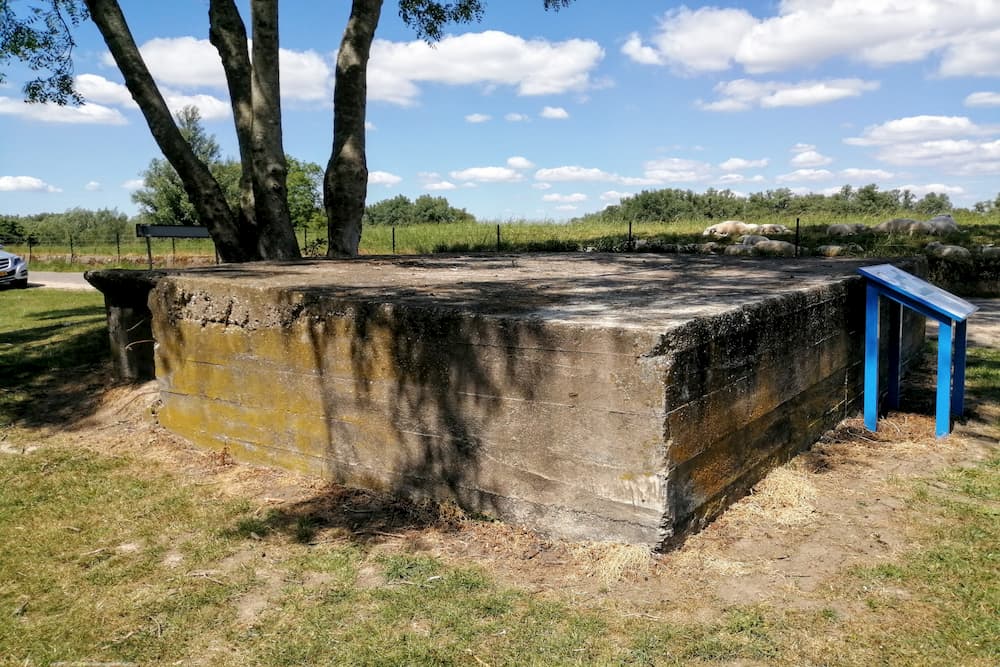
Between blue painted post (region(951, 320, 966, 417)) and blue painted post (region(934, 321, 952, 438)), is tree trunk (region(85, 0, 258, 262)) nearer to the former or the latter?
blue painted post (region(934, 321, 952, 438))

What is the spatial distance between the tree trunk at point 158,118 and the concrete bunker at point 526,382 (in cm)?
281

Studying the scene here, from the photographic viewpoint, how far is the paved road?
65.9 ft

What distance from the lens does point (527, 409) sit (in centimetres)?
397

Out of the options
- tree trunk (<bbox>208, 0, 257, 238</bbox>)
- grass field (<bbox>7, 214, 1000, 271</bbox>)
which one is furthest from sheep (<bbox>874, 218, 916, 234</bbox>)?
tree trunk (<bbox>208, 0, 257, 238</bbox>)

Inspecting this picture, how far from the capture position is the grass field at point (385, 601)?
3.03 metres

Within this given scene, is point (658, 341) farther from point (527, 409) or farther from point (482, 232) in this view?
point (482, 232)

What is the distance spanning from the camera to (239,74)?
9.31m

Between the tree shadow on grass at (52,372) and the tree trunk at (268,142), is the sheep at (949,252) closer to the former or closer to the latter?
the tree trunk at (268,142)

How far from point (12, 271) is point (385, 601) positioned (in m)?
20.1

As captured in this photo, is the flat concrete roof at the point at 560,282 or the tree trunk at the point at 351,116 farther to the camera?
the tree trunk at the point at 351,116

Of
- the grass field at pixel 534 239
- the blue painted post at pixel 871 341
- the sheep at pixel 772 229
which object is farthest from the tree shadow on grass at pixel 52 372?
the sheep at pixel 772 229

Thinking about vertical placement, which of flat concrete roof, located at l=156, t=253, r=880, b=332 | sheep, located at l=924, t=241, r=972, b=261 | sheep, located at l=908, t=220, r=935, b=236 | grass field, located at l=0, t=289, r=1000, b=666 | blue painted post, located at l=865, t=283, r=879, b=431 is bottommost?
grass field, located at l=0, t=289, r=1000, b=666

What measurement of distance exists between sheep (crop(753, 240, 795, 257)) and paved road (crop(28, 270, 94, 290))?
607 inches

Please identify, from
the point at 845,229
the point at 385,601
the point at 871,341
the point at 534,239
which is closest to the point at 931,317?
the point at 871,341
